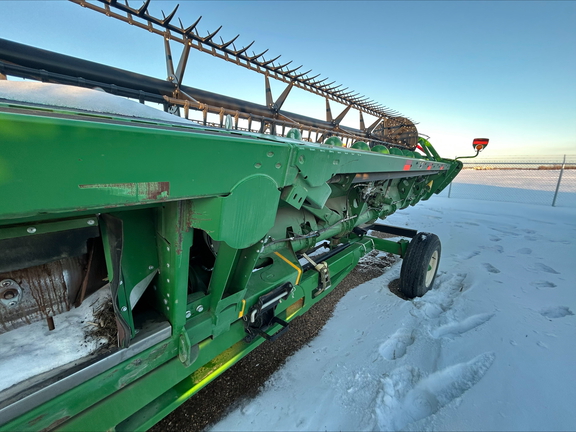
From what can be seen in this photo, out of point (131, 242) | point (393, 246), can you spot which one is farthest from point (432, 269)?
point (131, 242)

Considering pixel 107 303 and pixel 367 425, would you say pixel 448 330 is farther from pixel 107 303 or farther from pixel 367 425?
pixel 107 303

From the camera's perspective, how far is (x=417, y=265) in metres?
2.94

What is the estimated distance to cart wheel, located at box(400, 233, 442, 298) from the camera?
2930 millimetres

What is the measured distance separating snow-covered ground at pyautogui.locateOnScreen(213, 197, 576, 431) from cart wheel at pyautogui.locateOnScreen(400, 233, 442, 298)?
19 cm

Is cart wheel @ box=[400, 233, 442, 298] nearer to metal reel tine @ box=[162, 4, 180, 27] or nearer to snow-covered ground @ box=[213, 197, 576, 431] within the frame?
snow-covered ground @ box=[213, 197, 576, 431]

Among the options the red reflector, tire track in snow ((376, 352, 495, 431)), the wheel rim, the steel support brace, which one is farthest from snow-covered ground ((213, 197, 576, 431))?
the red reflector

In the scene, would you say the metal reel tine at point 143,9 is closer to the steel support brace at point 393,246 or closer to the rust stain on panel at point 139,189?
the rust stain on panel at point 139,189

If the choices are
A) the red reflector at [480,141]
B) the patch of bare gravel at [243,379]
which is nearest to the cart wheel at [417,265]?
the patch of bare gravel at [243,379]

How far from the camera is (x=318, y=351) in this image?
221 cm

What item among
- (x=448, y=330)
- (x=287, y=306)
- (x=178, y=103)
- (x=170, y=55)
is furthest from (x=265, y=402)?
(x=170, y=55)

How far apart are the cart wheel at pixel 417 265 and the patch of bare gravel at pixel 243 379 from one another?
0.89 meters

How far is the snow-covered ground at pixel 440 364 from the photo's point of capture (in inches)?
62.3

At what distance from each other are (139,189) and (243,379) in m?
1.78

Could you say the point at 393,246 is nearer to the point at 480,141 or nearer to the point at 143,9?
the point at 480,141
